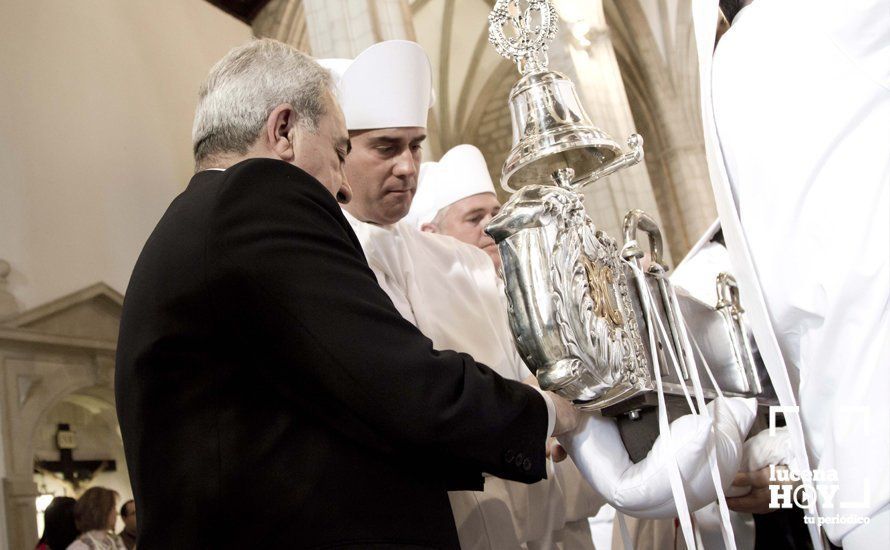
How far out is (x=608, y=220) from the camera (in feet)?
25.6

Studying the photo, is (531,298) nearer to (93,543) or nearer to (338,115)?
(338,115)

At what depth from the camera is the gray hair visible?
5.43 feet

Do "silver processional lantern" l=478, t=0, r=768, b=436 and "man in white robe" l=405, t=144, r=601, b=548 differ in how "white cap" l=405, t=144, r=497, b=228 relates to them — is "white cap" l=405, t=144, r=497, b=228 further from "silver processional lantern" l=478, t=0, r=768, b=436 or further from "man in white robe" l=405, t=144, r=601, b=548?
"silver processional lantern" l=478, t=0, r=768, b=436

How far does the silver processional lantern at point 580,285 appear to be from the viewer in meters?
1.44

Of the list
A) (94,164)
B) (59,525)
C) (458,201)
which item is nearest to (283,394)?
(458,201)

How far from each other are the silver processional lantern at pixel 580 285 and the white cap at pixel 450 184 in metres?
1.74

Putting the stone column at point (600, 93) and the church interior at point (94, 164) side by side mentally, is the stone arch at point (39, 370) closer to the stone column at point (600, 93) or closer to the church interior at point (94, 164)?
the church interior at point (94, 164)

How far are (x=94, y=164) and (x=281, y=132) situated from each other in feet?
20.5

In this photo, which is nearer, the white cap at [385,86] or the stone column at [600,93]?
the white cap at [385,86]

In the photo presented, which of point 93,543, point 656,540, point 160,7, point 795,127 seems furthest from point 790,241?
point 160,7

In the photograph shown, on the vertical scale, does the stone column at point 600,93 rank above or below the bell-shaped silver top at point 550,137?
above

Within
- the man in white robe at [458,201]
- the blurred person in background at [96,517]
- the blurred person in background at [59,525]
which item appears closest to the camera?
the man in white robe at [458,201]

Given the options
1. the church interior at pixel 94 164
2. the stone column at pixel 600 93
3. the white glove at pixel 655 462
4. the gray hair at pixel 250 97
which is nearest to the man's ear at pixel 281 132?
the gray hair at pixel 250 97

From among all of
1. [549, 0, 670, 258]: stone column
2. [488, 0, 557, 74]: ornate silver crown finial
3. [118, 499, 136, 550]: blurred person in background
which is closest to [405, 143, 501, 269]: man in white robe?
[488, 0, 557, 74]: ornate silver crown finial
